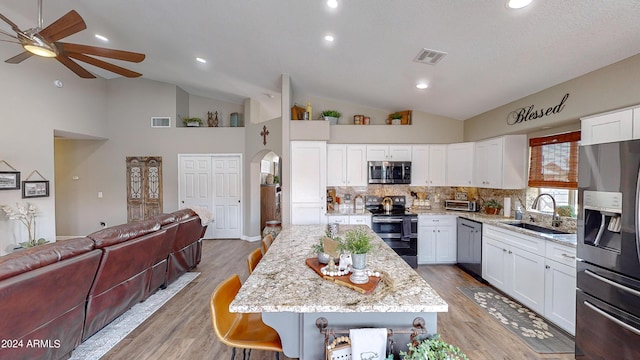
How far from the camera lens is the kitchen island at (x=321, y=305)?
128cm

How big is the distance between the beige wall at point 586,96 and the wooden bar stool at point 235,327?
135 inches

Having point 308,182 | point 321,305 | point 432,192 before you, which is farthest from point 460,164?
point 321,305

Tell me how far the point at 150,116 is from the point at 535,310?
7.97 metres

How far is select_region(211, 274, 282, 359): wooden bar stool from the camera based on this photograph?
1532 millimetres

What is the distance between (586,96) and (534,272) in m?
1.90

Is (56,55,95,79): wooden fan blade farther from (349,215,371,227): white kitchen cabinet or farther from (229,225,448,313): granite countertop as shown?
(349,215,371,227): white kitchen cabinet

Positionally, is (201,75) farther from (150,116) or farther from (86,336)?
(86,336)

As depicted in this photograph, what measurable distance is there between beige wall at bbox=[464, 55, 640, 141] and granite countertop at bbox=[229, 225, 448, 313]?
247cm

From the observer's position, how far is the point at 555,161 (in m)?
3.35

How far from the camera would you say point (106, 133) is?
6211 mm

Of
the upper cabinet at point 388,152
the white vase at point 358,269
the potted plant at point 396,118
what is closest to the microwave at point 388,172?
the upper cabinet at point 388,152

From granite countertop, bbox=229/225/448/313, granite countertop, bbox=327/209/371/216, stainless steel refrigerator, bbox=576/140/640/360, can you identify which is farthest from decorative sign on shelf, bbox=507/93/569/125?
granite countertop, bbox=229/225/448/313

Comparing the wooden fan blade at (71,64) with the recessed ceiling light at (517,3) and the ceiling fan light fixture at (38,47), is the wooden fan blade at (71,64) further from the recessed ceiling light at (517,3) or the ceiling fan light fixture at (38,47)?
the recessed ceiling light at (517,3)

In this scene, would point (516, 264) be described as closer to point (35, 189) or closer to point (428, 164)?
point (428, 164)
